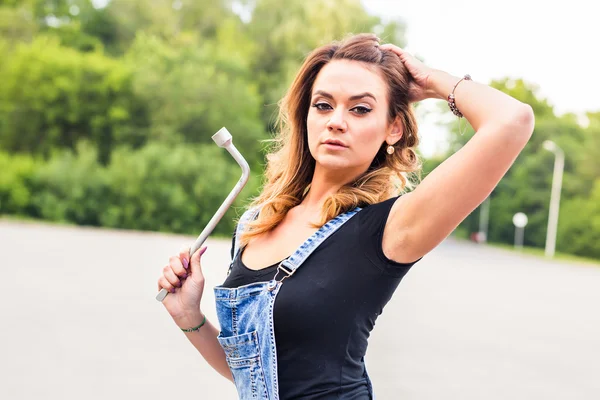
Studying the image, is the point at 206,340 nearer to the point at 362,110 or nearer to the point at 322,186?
the point at 322,186

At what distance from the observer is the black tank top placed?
55.2 inches

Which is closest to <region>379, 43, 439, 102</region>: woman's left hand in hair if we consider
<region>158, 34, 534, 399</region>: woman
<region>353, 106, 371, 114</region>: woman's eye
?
<region>158, 34, 534, 399</region>: woman

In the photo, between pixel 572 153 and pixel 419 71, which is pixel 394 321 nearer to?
pixel 419 71

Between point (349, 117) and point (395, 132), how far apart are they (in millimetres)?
159

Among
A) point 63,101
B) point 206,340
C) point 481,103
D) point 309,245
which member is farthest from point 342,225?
point 63,101

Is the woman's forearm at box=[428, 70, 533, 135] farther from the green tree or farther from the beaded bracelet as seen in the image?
the green tree

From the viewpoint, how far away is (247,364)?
59.2 inches

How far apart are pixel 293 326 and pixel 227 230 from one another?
1007 inches

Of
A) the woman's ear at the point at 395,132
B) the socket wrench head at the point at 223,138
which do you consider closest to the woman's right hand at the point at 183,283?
the socket wrench head at the point at 223,138

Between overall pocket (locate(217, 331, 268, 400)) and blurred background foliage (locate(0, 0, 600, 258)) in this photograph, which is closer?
overall pocket (locate(217, 331, 268, 400))

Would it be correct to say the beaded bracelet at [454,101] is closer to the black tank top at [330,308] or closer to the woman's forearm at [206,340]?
the black tank top at [330,308]

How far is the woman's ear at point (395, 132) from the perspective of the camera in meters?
1.66

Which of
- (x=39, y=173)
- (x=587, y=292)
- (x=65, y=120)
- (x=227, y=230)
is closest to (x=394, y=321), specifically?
(x=587, y=292)

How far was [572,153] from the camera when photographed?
129 ft
